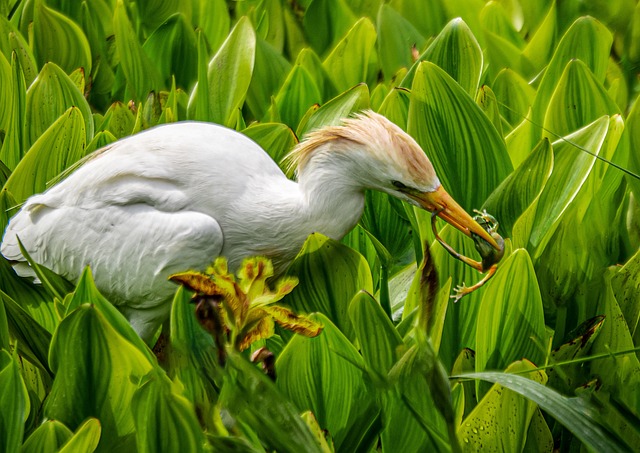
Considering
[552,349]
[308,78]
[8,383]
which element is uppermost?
[308,78]

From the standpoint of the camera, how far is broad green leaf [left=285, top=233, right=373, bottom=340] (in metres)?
2.05

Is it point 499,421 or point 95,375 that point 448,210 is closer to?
point 499,421

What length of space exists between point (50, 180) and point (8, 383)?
1.04 m

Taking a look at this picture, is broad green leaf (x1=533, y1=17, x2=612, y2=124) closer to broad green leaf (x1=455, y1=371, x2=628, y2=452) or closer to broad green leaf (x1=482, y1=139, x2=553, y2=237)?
broad green leaf (x1=482, y1=139, x2=553, y2=237)

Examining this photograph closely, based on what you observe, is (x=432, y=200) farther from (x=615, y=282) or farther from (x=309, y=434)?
(x=309, y=434)

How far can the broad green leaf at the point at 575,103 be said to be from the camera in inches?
99.3

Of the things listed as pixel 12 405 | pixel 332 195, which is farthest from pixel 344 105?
pixel 12 405

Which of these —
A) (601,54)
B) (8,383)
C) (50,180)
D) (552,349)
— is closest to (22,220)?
(50,180)

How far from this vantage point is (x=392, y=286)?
2369 mm

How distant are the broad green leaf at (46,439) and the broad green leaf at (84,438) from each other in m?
0.07

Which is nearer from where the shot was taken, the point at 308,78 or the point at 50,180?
the point at 50,180

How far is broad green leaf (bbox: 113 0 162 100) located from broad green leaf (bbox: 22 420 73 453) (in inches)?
63.8

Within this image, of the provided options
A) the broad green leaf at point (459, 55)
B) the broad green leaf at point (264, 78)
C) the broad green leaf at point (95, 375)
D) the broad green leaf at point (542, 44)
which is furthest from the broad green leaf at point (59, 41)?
the broad green leaf at point (95, 375)

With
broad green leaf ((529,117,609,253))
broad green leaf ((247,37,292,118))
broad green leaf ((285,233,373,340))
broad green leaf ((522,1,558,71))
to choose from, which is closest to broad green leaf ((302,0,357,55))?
broad green leaf ((247,37,292,118))
